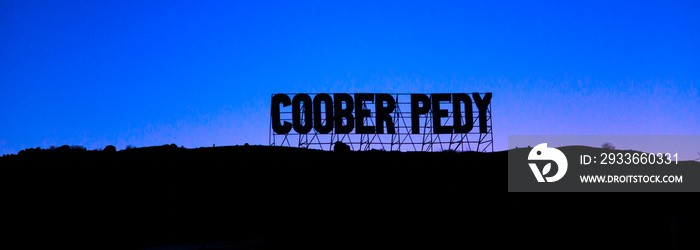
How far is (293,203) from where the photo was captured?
3148 cm

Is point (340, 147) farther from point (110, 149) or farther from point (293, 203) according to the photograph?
point (110, 149)

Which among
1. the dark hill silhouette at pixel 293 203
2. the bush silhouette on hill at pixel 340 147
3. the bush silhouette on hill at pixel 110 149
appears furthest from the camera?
the bush silhouette on hill at pixel 340 147

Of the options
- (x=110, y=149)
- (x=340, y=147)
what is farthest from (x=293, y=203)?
(x=110, y=149)

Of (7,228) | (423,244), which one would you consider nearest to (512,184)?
(423,244)

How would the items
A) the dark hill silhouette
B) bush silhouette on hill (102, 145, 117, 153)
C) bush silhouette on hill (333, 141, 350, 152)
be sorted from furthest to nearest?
bush silhouette on hill (333, 141, 350, 152)
bush silhouette on hill (102, 145, 117, 153)
the dark hill silhouette

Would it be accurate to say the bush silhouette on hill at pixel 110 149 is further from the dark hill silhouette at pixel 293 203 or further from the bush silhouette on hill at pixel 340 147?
the bush silhouette on hill at pixel 340 147

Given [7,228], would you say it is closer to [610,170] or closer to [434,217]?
[434,217]

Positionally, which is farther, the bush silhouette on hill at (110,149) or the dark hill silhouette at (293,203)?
the bush silhouette on hill at (110,149)

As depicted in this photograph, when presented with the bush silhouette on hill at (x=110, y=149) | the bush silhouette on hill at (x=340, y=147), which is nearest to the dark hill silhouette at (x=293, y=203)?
the bush silhouette on hill at (x=110, y=149)

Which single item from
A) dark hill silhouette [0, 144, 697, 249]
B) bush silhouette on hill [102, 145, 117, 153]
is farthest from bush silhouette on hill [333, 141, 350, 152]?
bush silhouette on hill [102, 145, 117, 153]

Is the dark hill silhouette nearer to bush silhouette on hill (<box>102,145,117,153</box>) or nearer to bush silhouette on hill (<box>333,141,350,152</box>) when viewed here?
bush silhouette on hill (<box>102,145,117,153</box>)

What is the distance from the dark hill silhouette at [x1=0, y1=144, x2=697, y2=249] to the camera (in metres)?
26.8

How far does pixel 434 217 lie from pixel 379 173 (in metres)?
6.21

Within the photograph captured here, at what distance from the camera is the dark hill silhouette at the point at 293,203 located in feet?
87.9
